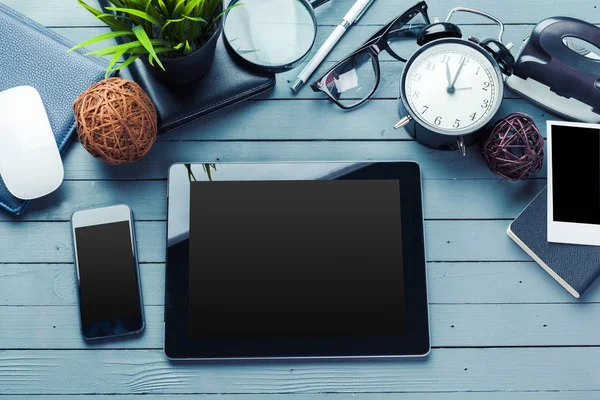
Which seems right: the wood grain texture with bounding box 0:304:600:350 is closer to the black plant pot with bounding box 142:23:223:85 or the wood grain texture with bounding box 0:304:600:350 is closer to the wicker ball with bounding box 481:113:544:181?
the wicker ball with bounding box 481:113:544:181

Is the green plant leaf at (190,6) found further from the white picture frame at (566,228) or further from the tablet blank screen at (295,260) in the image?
the white picture frame at (566,228)

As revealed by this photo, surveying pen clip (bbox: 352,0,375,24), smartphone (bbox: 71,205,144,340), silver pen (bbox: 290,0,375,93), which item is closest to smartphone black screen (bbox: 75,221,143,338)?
smartphone (bbox: 71,205,144,340)

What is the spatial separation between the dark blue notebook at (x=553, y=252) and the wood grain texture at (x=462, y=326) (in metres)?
0.04

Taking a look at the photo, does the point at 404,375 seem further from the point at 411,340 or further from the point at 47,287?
the point at 47,287

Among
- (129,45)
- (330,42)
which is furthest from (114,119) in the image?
(330,42)

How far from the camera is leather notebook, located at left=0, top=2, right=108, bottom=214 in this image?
0.74 m

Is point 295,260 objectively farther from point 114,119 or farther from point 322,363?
point 114,119

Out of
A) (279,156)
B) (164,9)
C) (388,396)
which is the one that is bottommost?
(388,396)

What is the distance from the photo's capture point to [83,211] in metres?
0.73

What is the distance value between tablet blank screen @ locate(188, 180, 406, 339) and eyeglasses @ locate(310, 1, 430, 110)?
13cm

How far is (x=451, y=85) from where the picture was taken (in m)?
0.70

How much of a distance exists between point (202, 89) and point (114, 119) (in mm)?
139

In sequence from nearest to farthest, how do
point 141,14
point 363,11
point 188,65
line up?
1. point 141,14
2. point 188,65
3. point 363,11

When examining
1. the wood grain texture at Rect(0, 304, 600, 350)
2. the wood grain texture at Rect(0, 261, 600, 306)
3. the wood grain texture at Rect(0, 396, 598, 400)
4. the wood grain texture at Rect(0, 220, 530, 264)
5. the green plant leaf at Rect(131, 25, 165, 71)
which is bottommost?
the wood grain texture at Rect(0, 396, 598, 400)
